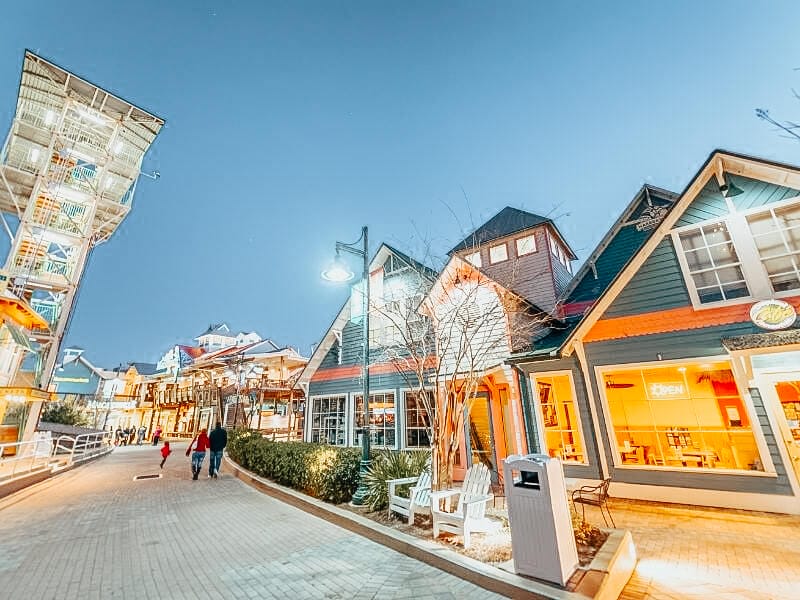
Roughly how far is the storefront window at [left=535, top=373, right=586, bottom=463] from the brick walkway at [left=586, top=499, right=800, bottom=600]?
7.11ft

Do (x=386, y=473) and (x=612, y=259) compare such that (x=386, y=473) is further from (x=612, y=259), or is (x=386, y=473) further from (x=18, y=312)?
(x=18, y=312)

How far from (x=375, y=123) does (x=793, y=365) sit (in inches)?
6092

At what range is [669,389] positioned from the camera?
869cm

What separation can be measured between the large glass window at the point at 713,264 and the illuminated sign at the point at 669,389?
2.33m

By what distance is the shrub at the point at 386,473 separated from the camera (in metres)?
6.60

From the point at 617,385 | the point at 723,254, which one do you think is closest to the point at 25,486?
the point at 617,385

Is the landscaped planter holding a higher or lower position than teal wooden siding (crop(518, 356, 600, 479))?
lower

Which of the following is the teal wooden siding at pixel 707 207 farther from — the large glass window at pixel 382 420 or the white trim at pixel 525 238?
the large glass window at pixel 382 420

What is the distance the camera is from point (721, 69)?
6347cm

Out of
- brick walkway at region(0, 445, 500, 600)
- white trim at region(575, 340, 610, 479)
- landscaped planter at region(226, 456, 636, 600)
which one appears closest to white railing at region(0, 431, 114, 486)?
brick walkway at region(0, 445, 500, 600)

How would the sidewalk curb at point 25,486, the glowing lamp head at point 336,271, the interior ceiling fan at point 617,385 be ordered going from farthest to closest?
1. the interior ceiling fan at point 617,385
2. the sidewalk curb at point 25,486
3. the glowing lamp head at point 336,271

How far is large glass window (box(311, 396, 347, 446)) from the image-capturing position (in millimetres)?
14164

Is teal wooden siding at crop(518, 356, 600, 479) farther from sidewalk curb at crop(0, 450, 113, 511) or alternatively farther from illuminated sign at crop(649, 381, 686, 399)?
sidewalk curb at crop(0, 450, 113, 511)

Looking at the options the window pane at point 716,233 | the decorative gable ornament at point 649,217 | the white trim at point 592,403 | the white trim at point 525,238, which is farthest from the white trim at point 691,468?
the white trim at point 525,238
